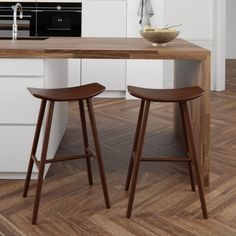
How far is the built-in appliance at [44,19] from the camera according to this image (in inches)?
244

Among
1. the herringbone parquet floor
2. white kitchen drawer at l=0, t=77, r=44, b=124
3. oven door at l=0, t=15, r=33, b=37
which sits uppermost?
oven door at l=0, t=15, r=33, b=37

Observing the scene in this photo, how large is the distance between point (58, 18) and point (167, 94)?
3945mm

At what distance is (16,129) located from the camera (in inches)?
121

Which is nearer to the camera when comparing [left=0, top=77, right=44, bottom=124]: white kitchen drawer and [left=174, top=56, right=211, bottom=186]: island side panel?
[left=174, top=56, right=211, bottom=186]: island side panel

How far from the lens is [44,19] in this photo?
→ 625 cm

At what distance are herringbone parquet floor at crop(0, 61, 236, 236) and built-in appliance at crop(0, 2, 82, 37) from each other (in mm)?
2399

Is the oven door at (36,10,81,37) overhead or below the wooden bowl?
overhead

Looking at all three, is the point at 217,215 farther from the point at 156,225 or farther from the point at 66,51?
the point at 66,51

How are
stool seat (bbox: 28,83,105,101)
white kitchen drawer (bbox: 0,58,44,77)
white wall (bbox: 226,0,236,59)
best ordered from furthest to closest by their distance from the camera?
white wall (bbox: 226,0,236,59)
white kitchen drawer (bbox: 0,58,44,77)
stool seat (bbox: 28,83,105,101)

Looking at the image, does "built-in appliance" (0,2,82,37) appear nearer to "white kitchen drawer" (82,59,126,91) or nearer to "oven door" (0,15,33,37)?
"oven door" (0,15,33,37)

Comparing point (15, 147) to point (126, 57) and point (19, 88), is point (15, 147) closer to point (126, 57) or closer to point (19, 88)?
point (19, 88)

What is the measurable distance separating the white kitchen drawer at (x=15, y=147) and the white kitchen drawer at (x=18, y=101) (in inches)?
2.2

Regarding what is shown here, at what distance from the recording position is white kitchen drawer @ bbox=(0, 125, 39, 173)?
3.07 metres

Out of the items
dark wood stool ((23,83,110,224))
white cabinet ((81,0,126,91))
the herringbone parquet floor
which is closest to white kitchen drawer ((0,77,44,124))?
dark wood stool ((23,83,110,224))
